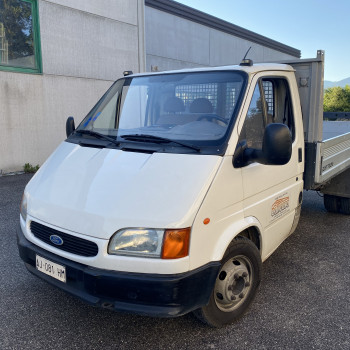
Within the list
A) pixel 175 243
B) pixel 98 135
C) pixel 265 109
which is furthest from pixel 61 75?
pixel 175 243

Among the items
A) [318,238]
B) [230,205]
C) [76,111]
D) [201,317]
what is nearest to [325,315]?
[201,317]

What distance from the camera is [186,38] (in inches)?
581

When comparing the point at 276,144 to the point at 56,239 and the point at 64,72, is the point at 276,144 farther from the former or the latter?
the point at 64,72

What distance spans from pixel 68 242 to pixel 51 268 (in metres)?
0.27

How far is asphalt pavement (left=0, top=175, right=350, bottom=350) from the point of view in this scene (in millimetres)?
2729

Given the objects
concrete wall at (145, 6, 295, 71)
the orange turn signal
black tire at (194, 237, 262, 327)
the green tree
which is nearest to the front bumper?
the orange turn signal

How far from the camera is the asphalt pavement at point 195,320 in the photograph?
273 centimetres

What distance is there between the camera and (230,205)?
2715mm

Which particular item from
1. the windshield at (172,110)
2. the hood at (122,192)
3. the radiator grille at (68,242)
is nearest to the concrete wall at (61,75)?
the windshield at (172,110)

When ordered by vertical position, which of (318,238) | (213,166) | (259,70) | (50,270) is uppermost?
(259,70)

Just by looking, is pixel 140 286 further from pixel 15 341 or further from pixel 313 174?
pixel 313 174

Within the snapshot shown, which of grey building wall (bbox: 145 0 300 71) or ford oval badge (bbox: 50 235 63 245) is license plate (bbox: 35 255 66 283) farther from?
grey building wall (bbox: 145 0 300 71)

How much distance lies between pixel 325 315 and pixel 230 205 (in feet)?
4.48

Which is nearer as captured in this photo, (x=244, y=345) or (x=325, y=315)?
(x=244, y=345)
